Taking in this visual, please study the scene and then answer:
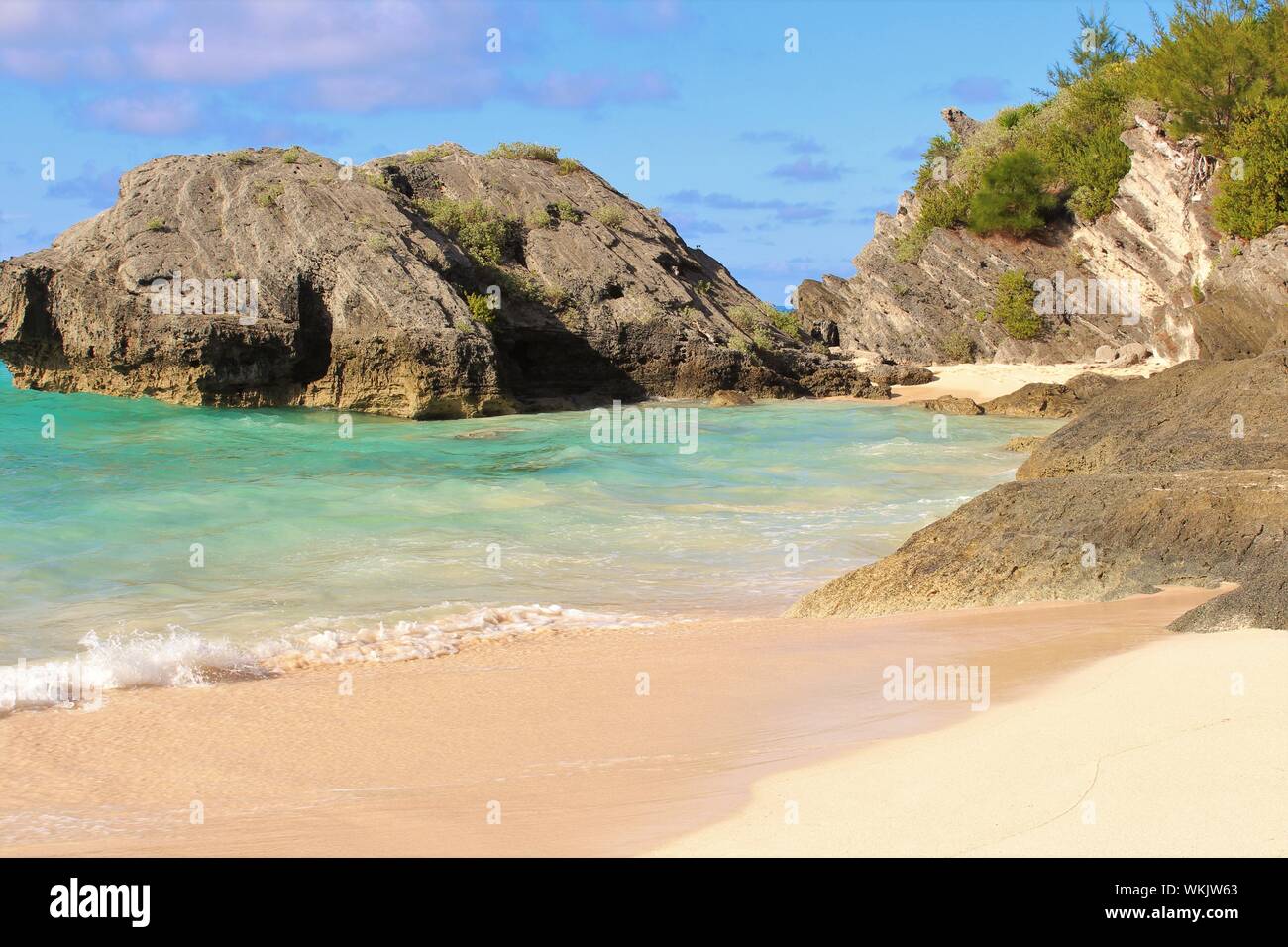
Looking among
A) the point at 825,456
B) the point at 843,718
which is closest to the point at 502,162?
the point at 825,456

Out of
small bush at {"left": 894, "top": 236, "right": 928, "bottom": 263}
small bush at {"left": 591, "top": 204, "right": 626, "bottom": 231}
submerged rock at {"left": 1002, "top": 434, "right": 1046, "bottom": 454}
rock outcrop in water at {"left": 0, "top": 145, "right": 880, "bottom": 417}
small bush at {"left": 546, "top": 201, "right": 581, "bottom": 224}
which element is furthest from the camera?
small bush at {"left": 894, "top": 236, "right": 928, "bottom": 263}

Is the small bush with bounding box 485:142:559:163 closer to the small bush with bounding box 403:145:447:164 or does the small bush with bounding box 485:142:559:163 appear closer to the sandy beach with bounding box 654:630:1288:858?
the small bush with bounding box 403:145:447:164

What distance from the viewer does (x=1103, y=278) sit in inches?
1203

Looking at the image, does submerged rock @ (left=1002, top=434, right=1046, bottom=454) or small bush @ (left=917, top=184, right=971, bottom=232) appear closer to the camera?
submerged rock @ (left=1002, top=434, right=1046, bottom=454)

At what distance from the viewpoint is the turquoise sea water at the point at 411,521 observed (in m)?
8.83

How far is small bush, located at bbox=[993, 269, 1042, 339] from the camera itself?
31.1 metres

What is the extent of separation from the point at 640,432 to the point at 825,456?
167 inches

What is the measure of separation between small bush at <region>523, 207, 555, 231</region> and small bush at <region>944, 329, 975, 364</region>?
38.0ft

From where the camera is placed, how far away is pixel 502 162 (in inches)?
1187

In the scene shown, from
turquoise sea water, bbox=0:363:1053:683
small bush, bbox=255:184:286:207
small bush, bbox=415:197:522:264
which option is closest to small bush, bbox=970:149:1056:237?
turquoise sea water, bbox=0:363:1053:683

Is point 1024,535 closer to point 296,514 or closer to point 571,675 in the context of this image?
point 571,675

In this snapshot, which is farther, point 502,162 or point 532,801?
point 502,162

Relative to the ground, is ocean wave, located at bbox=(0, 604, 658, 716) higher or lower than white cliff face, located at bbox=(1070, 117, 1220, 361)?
lower

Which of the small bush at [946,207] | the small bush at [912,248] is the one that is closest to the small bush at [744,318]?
the small bush at [912,248]
